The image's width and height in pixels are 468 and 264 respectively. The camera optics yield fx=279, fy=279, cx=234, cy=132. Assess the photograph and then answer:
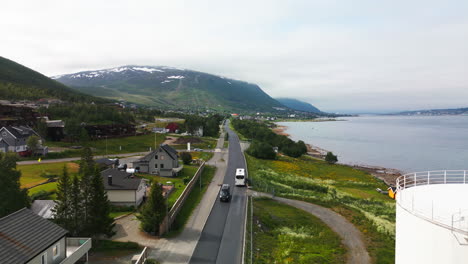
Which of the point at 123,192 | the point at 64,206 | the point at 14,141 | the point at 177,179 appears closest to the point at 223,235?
the point at 64,206

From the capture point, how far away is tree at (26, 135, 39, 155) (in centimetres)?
5413

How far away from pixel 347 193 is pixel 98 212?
35.7 metres

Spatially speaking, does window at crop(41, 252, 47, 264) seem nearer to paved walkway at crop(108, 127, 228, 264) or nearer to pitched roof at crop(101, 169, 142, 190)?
paved walkway at crop(108, 127, 228, 264)

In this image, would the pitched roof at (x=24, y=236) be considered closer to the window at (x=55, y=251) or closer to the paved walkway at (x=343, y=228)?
the window at (x=55, y=251)

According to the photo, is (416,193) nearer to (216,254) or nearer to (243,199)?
(216,254)

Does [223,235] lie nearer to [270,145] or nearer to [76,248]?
[76,248]

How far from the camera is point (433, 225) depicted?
9039 mm

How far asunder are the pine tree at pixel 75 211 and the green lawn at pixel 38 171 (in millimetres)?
19661

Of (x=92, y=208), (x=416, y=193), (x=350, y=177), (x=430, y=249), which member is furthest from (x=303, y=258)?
(x=350, y=177)

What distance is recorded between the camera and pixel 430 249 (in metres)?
9.07

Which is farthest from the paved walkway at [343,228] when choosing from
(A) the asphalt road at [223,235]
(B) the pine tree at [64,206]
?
(B) the pine tree at [64,206]

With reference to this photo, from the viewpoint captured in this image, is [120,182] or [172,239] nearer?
[172,239]

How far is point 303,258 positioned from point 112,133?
75692 mm

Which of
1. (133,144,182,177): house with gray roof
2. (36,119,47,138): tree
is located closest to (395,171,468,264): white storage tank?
(133,144,182,177): house with gray roof
